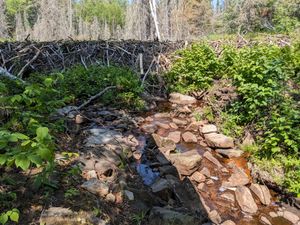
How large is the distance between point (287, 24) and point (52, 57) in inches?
323

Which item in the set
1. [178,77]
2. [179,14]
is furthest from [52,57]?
[179,14]

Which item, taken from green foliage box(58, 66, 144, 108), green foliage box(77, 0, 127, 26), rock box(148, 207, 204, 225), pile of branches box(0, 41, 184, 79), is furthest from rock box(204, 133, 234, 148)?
green foliage box(77, 0, 127, 26)

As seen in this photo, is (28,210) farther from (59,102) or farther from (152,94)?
(152,94)

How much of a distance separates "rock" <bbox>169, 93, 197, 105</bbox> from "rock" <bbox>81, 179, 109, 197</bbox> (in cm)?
473

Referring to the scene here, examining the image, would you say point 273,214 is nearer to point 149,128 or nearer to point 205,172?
point 205,172

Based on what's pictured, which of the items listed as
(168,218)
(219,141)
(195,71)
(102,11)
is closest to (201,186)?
(219,141)

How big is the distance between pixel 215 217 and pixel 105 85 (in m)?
4.28

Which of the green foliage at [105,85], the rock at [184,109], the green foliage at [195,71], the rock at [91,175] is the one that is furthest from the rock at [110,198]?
the green foliage at [195,71]

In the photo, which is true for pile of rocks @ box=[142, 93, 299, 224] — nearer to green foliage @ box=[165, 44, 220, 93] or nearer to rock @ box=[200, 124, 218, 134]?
rock @ box=[200, 124, 218, 134]

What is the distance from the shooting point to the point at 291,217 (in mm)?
3672

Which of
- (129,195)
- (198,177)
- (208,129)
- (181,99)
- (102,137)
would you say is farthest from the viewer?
(181,99)

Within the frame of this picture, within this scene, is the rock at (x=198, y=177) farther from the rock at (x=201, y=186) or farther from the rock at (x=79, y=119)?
the rock at (x=79, y=119)

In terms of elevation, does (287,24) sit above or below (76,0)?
below

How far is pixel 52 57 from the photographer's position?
8.12 metres
